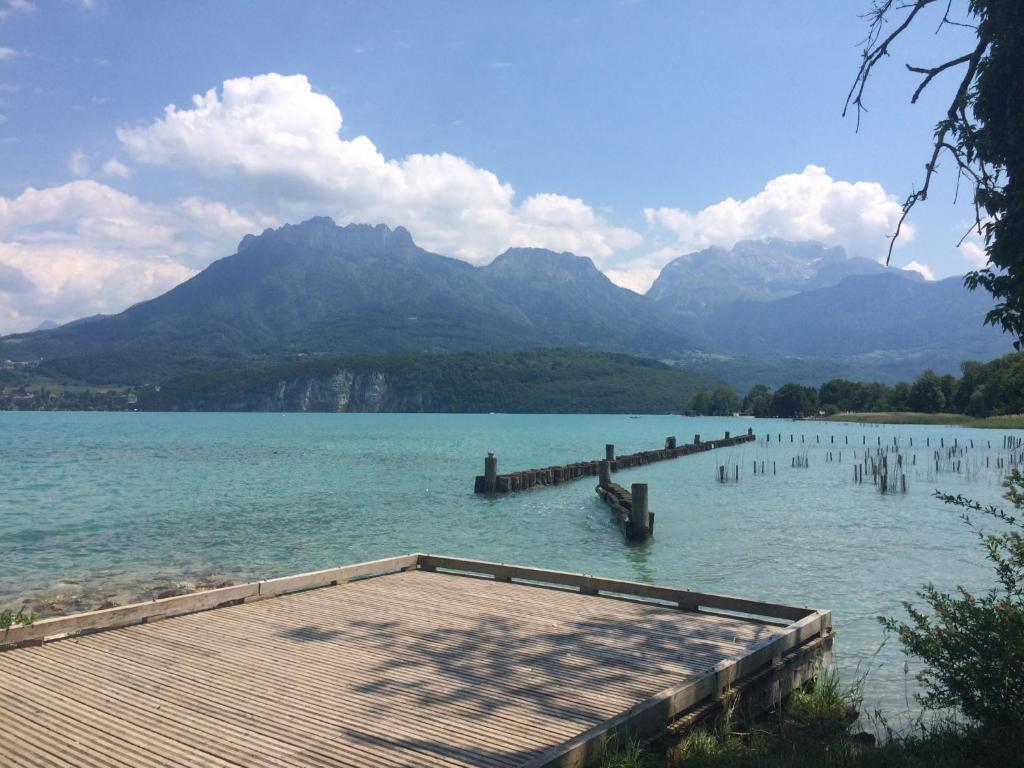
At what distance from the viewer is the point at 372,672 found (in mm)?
7562

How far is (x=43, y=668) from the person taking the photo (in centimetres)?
761

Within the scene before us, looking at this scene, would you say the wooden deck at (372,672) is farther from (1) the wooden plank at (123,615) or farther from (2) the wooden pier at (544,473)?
(2) the wooden pier at (544,473)

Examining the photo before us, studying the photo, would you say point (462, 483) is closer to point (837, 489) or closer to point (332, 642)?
point (837, 489)

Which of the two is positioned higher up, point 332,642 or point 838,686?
point 332,642

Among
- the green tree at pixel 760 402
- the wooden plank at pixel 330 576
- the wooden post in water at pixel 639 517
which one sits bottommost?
the wooden post in water at pixel 639 517

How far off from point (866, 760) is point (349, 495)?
30.8 metres

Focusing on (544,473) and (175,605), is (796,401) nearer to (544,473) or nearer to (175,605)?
(544,473)

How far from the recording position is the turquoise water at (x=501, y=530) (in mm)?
16953

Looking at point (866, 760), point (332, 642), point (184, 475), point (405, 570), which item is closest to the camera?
point (866, 760)

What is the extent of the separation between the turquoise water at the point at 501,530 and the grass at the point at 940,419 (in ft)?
251

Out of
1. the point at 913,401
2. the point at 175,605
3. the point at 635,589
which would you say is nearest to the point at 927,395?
the point at 913,401

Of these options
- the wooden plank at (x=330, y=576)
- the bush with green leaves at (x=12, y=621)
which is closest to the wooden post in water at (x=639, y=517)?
the wooden plank at (x=330, y=576)

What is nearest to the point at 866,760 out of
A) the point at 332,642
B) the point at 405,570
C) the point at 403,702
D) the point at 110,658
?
the point at 403,702

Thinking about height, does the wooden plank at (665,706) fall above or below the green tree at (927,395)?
below
